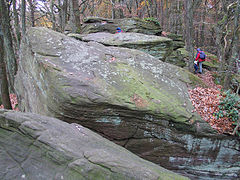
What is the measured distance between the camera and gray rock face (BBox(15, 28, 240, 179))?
5.47 m

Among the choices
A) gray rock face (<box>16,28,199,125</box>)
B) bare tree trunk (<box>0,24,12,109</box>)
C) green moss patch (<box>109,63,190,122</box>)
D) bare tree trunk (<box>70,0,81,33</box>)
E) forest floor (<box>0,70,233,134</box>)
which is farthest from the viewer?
bare tree trunk (<box>70,0,81,33</box>)

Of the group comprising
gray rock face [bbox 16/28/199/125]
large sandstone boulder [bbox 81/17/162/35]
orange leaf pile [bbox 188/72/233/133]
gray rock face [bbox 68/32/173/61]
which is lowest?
orange leaf pile [bbox 188/72/233/133]

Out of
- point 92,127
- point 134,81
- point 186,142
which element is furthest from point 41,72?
point 186,142

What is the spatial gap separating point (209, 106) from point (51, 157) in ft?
19.2

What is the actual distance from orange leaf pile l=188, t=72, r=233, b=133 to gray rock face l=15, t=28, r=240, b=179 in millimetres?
285

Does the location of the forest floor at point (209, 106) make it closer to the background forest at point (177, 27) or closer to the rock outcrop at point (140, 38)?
the background forest at point (177, 27)

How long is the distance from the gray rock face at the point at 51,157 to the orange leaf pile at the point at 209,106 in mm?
3758

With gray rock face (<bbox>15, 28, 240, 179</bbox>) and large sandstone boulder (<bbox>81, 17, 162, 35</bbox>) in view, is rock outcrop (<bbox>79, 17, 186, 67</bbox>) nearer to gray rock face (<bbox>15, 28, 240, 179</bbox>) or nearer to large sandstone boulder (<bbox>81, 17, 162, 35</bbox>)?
large sandstone boulder (<bbox>81, 17, 162, 35</bbox>)

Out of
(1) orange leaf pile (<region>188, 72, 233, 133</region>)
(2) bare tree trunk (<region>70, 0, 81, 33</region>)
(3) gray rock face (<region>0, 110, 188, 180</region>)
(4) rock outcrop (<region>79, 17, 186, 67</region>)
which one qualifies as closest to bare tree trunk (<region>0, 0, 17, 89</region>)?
(4) rock outcrop (<region>79, 17, 186, 67</region>)

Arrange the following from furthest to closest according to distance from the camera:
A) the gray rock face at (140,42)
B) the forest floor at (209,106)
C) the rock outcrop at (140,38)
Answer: the rock outcrop at (140,38) < the gray rock face at (140,42) < the forest floor at (209,106)

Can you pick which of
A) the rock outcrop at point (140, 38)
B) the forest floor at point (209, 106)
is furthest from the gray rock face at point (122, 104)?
the rock outcrop at point (140, 38)

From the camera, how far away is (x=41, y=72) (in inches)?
230

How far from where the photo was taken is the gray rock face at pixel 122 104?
5473 mm

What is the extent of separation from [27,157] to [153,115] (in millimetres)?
3939
